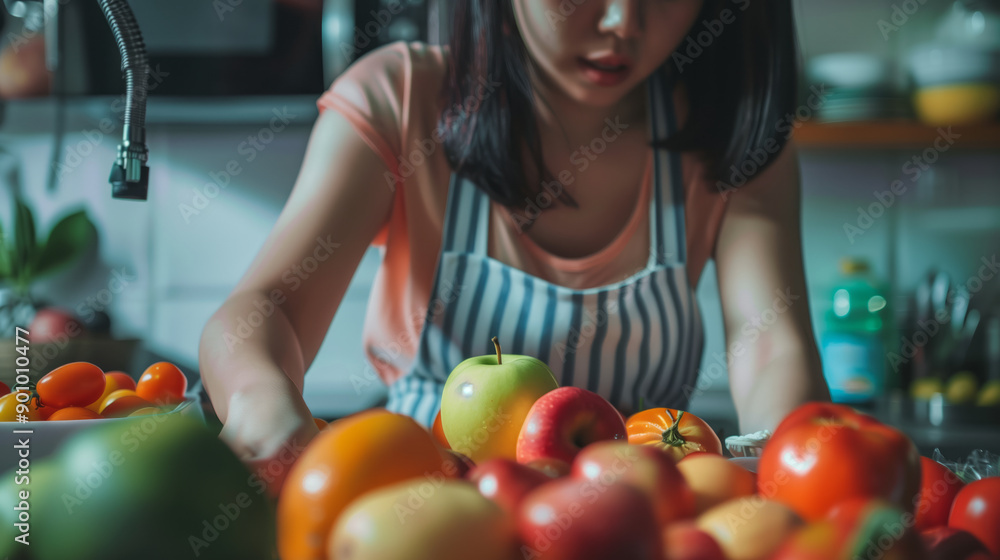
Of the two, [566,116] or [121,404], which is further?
[566,116]

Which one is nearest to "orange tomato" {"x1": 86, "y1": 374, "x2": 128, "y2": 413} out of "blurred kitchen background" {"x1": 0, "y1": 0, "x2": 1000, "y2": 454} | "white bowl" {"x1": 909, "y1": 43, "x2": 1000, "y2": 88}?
"blurred kitchen background" {"x1": 0, "y1": 0, "x2": 1000, "y2": 454}

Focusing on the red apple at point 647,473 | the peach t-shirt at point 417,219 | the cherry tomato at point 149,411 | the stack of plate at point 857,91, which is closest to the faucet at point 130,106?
the cherry tomato at point 149,411

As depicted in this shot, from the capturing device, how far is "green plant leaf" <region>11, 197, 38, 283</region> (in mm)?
1945

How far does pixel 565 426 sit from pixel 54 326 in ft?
5.43

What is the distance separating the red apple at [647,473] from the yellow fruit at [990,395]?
1.86m

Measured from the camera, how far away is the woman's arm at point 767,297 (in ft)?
3.15

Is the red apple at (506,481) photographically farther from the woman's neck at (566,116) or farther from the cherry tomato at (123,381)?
the woman's neck at (566,116)

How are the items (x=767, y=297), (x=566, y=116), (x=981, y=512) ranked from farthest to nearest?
(x=566, y=116) → (x=767, y=297) → (x=981, y=512)

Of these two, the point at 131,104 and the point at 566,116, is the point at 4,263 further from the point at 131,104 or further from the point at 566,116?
the point at 131,104

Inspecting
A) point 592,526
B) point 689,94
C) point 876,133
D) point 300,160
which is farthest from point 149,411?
point 876,133

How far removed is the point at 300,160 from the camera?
214 centimetres

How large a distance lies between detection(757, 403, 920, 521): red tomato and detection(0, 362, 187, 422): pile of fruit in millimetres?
409

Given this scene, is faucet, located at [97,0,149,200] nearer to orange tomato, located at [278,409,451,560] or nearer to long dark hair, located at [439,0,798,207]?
orange tomato, located at [278,409,451,560]

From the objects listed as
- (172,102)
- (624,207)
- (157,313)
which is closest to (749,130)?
(624,207)
